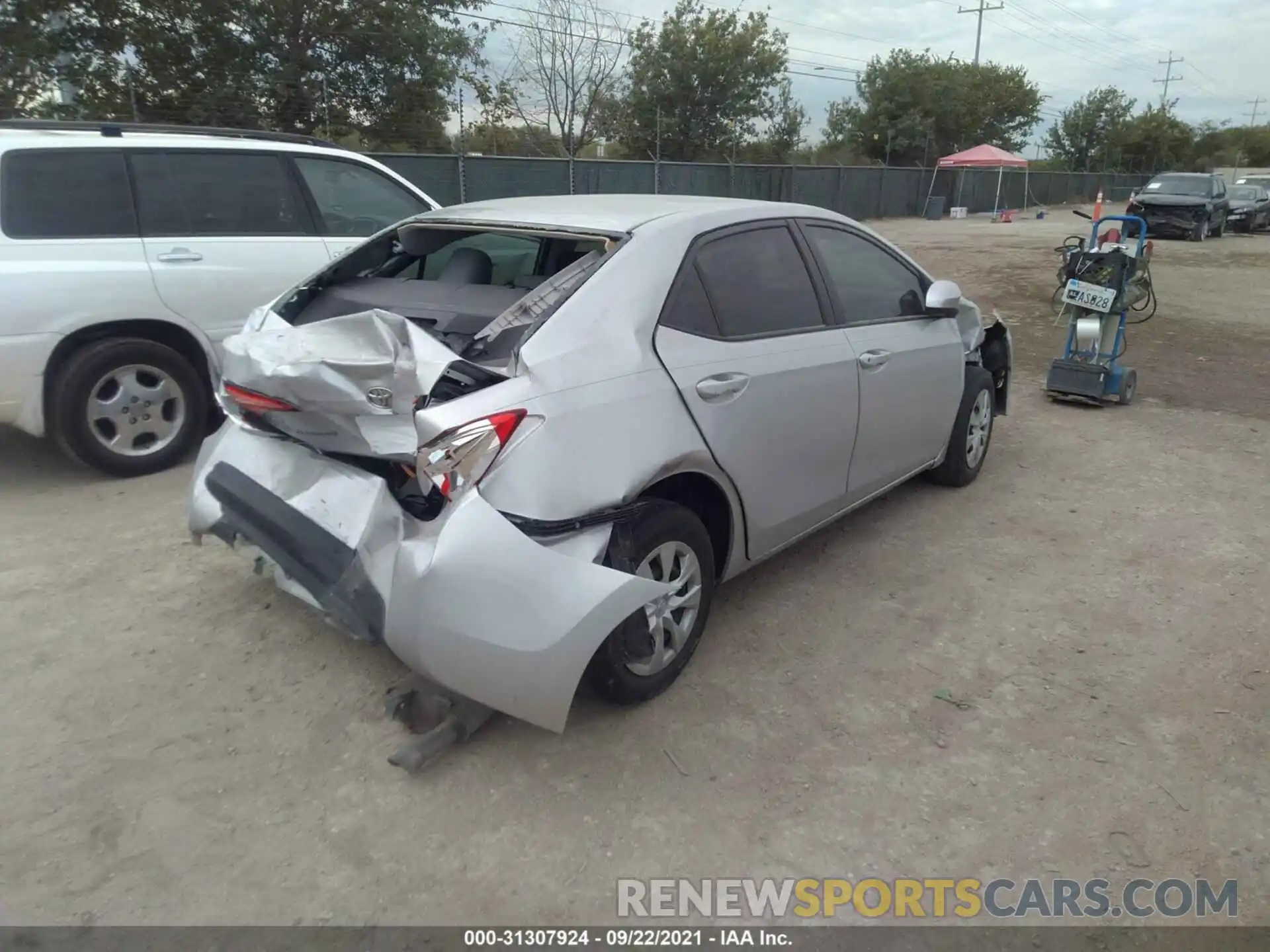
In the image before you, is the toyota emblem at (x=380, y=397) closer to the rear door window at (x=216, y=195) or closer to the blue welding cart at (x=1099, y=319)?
the rear door window at (x=216, y=195)

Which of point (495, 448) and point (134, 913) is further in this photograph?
point (495, 448)

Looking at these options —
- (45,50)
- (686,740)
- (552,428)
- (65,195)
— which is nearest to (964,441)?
(686,740)

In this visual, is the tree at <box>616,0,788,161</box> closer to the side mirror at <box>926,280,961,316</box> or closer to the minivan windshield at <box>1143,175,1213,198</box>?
the minivan windshield at <box>1143,175,1213,198</box>

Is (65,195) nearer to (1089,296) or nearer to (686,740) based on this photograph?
(686,740)

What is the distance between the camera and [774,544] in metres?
3.74

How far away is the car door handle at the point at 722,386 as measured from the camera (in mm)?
3148

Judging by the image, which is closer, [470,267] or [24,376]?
[470,267]

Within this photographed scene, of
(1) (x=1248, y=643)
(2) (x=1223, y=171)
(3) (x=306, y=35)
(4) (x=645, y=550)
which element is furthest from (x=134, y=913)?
(2) (x=1223, y=171)

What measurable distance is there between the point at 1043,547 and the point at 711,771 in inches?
100

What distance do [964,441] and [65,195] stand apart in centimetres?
508

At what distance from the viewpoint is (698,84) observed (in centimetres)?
3303
